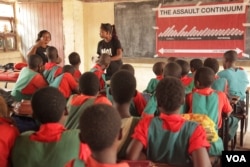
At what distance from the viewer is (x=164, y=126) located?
1.51 meters

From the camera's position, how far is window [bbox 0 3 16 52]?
6059mm

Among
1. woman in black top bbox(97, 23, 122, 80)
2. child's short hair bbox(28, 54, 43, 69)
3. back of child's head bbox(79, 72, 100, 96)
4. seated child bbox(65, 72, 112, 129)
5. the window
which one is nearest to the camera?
seated child bbox(65, 72, 112, 129)

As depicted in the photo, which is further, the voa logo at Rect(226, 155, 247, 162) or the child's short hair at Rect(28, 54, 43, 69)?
the child's short hair at Rect(28, 54, 43, 69)

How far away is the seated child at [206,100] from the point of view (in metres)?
2.35

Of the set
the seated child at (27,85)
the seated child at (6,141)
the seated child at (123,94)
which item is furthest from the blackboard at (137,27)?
the seated child at (6,141)

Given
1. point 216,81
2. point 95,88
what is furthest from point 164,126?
point 216,81

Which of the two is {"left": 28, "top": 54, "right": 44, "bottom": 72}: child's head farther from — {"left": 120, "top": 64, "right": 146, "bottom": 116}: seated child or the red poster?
the red poster

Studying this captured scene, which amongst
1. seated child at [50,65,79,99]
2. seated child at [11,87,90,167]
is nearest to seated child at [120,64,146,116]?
seated child at [50,65,79,99]

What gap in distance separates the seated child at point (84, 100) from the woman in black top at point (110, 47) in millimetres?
1777

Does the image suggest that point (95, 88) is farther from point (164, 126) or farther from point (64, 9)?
point (64, 9)

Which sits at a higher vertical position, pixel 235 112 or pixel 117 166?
pixel 117 166

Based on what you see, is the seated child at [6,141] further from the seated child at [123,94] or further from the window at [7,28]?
the window at [7,28]

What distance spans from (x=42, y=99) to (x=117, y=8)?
4750mm

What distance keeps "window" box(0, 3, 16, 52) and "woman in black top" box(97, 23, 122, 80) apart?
2682 mm
